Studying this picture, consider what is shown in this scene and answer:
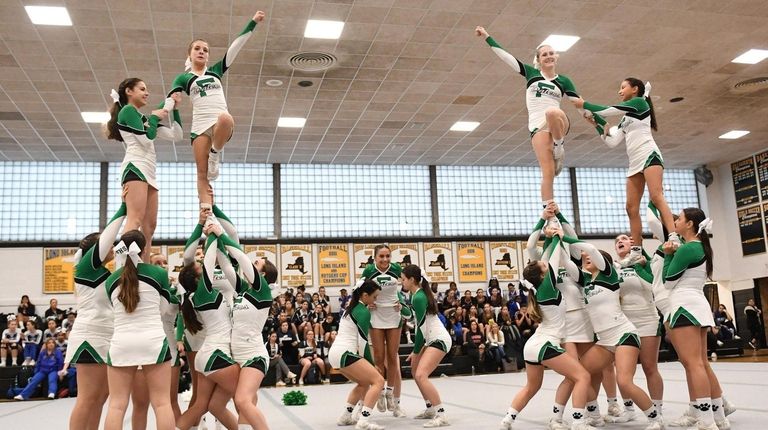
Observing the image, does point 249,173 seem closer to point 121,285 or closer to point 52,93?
point 52,93

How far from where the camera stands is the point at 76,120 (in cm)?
1756

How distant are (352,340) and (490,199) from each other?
1753 centimetres

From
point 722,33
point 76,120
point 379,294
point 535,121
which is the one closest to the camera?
point 535,121

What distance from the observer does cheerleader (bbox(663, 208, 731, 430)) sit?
624cm

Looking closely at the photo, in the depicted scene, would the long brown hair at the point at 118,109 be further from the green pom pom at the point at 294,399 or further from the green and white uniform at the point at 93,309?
the green pom pom at the point at 294,399

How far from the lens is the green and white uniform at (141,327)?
5.29 metres

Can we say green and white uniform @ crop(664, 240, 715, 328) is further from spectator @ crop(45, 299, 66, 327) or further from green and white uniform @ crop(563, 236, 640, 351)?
spectator @ crop(45, 299, 66, 327)

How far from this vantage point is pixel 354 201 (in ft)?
78.1

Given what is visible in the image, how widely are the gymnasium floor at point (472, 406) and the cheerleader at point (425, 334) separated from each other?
1.92 ft

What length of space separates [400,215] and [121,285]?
19.0 meters

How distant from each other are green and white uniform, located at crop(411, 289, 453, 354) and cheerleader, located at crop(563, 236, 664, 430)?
6.55ft

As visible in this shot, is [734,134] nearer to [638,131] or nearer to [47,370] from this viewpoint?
[638,131]

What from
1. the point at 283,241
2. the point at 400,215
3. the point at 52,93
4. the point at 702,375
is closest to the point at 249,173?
the point at 283,241

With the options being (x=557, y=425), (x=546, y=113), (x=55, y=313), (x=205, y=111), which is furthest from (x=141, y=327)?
(x=55, y=313)
